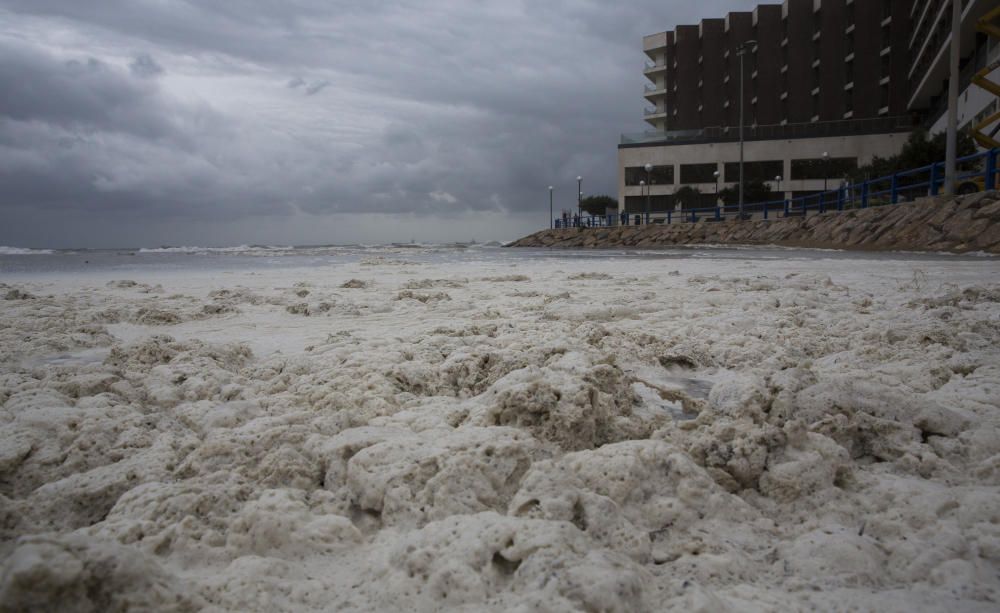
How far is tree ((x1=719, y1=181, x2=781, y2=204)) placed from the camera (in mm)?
44375

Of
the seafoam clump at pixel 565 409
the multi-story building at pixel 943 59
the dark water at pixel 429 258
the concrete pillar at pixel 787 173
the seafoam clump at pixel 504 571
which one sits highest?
the multi-story building at pixel 943 59

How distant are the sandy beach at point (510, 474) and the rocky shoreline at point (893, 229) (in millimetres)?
11600

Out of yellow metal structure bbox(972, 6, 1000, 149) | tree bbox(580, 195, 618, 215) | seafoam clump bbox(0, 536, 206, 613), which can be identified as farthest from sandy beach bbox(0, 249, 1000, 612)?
tree bbox(580, 195, 618, 215)

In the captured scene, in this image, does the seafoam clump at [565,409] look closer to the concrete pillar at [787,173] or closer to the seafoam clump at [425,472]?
the seafoam clump at [425,472]

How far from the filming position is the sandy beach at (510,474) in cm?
122

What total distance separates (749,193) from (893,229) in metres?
31.8

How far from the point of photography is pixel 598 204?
63031mm

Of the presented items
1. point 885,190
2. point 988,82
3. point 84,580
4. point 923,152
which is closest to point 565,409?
point 84,580

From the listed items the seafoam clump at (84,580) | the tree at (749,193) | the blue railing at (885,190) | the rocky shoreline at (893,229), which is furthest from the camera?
the tree at (749,193)

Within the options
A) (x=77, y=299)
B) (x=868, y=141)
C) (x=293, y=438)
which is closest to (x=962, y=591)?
(x=293, y=438)

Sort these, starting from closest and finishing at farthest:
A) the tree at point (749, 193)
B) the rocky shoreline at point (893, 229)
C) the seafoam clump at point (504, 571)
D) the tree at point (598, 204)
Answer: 1. the seafoam clump at point (504, 571)
2. the rocky shoreline at point (893, 229)
3. the tree at point (749, 193)
4. the tree at point (598, 204)

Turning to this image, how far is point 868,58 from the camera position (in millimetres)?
48875

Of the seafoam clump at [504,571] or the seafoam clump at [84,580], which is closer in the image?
the seafoam clump at [84,580]

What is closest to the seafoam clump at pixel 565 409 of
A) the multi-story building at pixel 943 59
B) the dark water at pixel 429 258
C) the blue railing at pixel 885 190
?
the dark water at pixel 429 258
